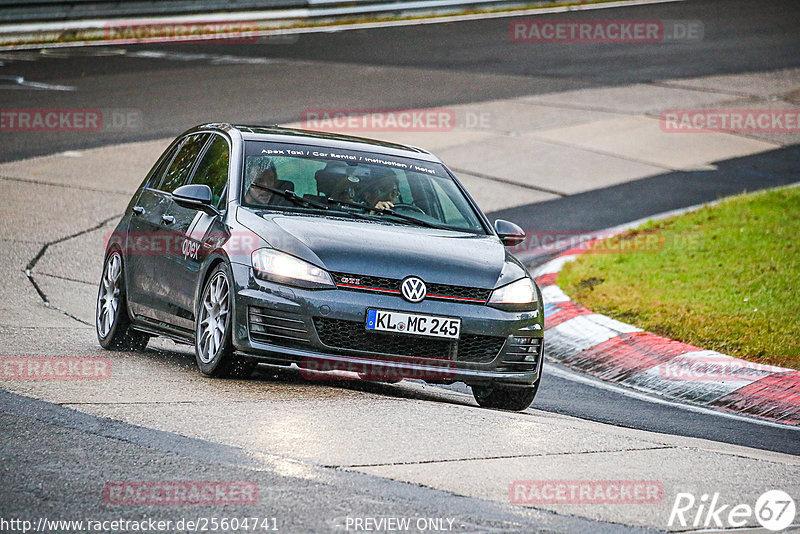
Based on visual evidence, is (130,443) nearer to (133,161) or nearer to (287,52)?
(133,161)

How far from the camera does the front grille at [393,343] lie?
7.19 metres

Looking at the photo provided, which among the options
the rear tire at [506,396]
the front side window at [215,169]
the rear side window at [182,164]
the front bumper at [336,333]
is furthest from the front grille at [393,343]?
the rear side window at [182,164]

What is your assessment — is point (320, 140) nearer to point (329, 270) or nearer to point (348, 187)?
point (348, 187)

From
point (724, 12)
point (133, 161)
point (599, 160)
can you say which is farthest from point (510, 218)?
point (724, 12)

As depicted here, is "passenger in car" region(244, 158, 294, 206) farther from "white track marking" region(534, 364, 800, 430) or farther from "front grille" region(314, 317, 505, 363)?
"white track marking" region(534, 364, 800, 430)

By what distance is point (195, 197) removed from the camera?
804 centimetres

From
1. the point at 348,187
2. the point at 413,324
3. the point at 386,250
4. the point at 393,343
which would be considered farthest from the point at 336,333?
the point at 348,187

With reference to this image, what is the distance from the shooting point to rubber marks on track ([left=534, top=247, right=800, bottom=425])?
8.64 meters

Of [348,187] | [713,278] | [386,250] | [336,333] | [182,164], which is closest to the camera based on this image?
[336,333]

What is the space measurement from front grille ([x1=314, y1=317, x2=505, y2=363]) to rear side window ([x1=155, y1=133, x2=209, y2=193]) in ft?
7.65

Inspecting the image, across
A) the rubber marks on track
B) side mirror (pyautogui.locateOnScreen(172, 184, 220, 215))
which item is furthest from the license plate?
the rubber marks on track

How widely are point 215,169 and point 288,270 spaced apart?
1.63 m

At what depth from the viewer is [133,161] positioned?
16.9 metres

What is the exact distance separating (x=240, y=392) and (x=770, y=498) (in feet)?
9.42
